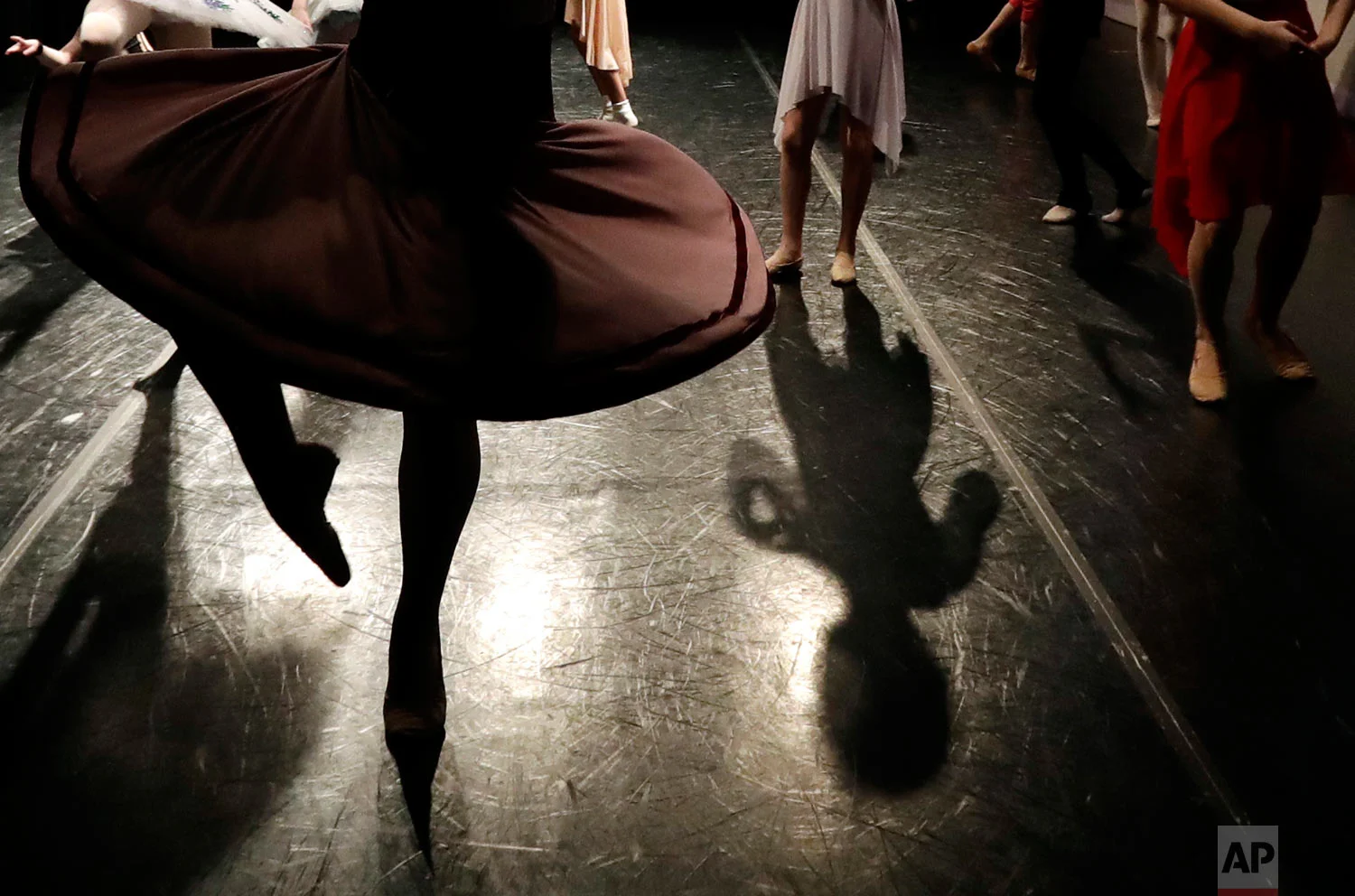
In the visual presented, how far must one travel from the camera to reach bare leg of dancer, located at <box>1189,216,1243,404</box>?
8.52 feet

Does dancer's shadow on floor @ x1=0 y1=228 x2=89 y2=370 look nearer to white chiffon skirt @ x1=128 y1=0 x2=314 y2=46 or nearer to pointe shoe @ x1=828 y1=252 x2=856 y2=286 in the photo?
white chiffon skirt @ x1=128 y1=0 x2=314 y2=46

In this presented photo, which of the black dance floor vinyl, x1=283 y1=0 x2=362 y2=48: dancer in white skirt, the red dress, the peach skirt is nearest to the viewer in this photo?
the black dance floor vinyl

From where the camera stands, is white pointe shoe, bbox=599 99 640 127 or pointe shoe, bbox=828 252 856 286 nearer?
pointe shoe, bbox=828 252 856 286

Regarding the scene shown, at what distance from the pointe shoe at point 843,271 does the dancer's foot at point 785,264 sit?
0.11 m

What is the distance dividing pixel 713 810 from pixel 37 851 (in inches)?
36.7

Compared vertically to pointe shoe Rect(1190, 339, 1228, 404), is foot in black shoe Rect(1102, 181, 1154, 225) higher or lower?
lower

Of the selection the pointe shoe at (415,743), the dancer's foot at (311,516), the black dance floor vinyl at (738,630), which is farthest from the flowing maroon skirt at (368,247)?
the pointe shoe at (415,743)

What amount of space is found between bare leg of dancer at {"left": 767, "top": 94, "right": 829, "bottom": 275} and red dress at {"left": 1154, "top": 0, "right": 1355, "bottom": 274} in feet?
3.04

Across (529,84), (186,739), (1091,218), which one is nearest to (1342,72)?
(1091,218)

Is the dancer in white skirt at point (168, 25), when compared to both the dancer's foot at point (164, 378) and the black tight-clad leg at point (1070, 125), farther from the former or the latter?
the black tight-clad leg at point (1070, 125)

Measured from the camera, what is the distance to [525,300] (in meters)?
1.21

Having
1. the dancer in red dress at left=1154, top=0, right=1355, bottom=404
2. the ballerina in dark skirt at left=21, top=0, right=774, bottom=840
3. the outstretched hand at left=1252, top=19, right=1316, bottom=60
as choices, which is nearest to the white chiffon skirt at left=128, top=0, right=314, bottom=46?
the ballerina in dark skirt at left=21, top=0, right=774, bottom=840

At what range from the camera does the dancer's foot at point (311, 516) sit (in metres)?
1.59

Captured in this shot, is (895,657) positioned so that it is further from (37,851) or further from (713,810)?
(37,851)
